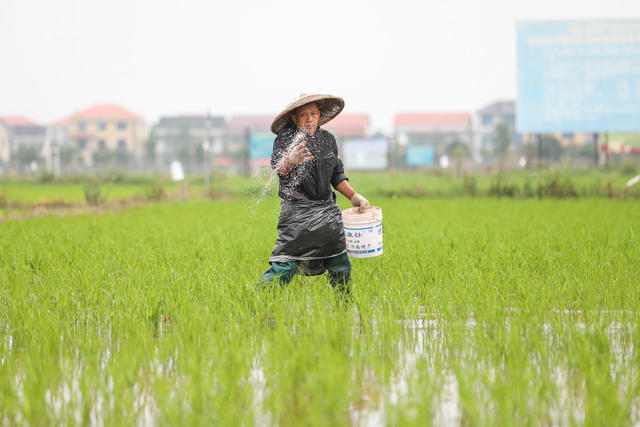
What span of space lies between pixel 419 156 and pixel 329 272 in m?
21.9

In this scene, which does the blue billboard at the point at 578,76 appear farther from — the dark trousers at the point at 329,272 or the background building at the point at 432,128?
the background building at the point at 432,128

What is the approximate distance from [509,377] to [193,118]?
196 feet

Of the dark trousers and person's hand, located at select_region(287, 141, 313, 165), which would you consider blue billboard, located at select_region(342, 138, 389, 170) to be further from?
person's hand, located at select_region(287, 141, 313, 165)

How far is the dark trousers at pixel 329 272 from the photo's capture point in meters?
3.08

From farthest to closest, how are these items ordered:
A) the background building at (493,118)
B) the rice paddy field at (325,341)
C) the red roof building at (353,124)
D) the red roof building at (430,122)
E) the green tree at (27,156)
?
the red roof building at (430,122)
the background building at (493,118)
the red roof building at (353,124)
the green tree at (27,156)
the rice paddy field at (325,341)

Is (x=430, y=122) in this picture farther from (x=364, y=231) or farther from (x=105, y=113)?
(x=364, y=231)

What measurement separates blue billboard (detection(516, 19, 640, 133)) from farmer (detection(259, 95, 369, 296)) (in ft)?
44.3

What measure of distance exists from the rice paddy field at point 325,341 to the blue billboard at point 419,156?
2003 cm

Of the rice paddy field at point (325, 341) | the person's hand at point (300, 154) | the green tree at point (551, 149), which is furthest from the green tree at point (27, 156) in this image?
the person's hand at point (300, 154)

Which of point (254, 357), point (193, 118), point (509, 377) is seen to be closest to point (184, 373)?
point (254, 357)

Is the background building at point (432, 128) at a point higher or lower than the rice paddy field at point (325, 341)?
higher

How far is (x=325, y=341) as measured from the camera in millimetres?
2412

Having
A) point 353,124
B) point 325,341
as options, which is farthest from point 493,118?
point 325,341

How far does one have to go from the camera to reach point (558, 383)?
212cm
